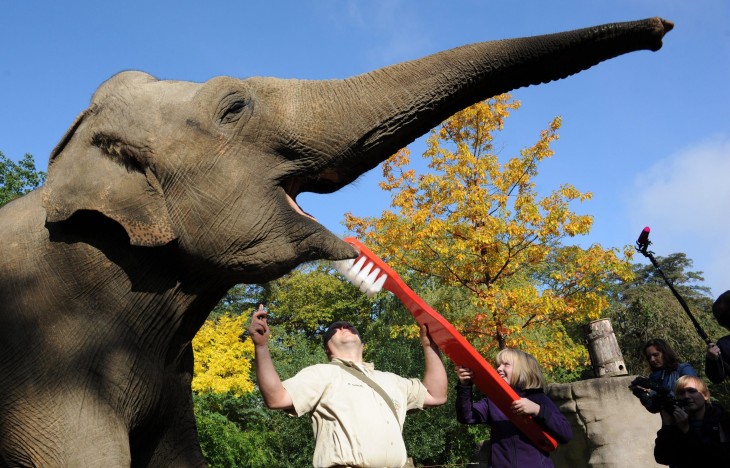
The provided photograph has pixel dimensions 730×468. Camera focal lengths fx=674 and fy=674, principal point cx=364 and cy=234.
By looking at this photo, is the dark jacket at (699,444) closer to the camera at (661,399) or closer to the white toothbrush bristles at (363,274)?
the camera at (661,399)

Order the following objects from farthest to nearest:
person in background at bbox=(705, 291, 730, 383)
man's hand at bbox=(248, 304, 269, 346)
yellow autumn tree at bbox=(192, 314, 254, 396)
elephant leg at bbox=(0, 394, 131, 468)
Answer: yellow autumn tree at bbox=(192, 314, 254, 396)
person in background at bbox=(705, 291, 730, 383)
man's hand at bbox=(248, 304, 269, 346)
elephant leg at bbox=(0, 394, 131, 468)

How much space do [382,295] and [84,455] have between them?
2494cm

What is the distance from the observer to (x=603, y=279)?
1476 cm

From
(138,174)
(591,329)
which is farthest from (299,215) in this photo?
(591,329)

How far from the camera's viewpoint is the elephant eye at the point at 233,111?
99.1 inches

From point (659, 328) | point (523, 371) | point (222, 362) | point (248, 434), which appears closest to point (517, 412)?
point (523, 371)

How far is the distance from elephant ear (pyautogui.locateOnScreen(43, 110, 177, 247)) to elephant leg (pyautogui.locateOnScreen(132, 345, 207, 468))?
685mm

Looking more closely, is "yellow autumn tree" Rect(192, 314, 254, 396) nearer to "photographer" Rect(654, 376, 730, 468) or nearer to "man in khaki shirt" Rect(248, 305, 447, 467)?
"man in khaki shirt" Rect(248, 305, 447, 467)

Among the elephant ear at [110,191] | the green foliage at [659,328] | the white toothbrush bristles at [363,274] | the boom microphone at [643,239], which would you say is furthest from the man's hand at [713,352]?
the green foliage at [659,328]

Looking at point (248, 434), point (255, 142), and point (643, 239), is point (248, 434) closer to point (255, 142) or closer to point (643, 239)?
point (643, 239)

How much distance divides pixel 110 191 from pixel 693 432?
12.6ft

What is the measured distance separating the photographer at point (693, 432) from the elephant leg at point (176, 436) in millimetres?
3066

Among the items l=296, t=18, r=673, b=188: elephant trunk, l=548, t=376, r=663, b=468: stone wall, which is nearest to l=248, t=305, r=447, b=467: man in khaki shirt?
l=296, t=18, r=673, b=188: elephant trunk

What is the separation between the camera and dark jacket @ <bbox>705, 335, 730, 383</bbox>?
4527mm
